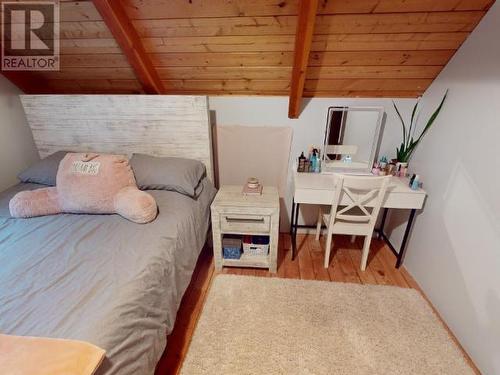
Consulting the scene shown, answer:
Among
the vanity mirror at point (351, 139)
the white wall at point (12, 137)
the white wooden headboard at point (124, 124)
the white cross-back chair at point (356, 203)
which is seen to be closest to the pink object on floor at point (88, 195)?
the white wooden headboard at point (124, 124)

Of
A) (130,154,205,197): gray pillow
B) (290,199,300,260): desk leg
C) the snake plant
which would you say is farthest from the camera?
(290,199,300,260): desk leg

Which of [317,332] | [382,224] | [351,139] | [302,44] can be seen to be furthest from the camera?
[382,224]

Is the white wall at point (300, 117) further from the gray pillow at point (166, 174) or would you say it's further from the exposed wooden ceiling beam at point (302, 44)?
the gray pillow at point (166, 174)

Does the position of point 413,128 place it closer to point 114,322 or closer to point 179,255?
point 179,255

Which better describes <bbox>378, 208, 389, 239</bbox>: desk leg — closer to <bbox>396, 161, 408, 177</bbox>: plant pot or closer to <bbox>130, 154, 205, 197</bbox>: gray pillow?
<bbox>396, 161, 408, 177</bbox>: plant pot

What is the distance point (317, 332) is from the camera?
5.34 ft

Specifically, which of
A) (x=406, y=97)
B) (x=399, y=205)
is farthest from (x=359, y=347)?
(x=406, y=97)

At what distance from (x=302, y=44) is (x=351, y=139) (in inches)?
41.3

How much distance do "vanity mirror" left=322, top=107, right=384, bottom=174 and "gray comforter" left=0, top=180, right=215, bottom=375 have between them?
1353 millimetres

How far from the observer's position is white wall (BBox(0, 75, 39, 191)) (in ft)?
6.87

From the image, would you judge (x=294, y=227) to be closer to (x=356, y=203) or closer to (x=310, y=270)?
(x=310, y=270)

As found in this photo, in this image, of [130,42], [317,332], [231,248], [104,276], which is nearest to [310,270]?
[317,332]

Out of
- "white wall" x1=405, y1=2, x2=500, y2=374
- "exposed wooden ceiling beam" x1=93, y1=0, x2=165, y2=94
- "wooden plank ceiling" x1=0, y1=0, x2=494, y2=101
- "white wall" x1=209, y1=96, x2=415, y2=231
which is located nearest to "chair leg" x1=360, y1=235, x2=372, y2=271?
"white wall" x1=405, y1=2, x2=500, y2=374

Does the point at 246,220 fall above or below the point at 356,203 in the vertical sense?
below
